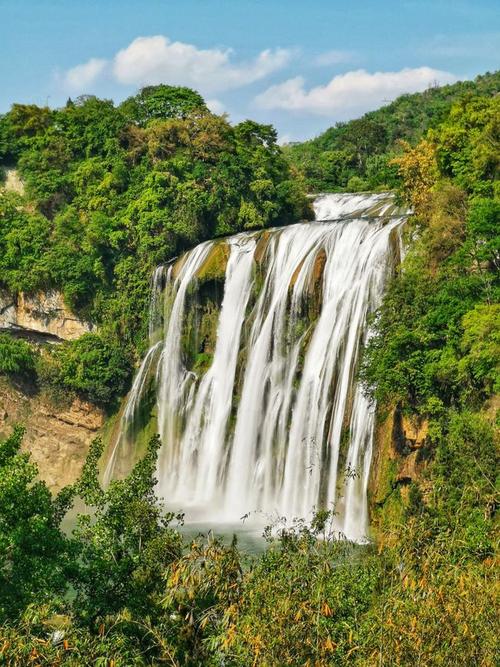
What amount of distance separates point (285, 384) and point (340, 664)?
1833 centimetres

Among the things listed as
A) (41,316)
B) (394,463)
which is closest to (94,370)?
(41,316)

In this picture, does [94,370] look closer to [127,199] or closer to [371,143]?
[127,199]

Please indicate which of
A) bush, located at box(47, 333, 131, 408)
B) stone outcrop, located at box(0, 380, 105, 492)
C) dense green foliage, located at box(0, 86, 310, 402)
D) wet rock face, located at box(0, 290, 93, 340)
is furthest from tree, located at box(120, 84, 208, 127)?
stone outcrop, located at box(0, 380, 105, 492)

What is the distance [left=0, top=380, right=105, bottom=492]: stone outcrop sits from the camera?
36.9 metres

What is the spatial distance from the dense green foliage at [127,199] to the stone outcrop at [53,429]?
1245 mm

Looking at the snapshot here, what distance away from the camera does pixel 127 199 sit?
38062mm

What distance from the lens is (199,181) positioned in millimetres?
37219

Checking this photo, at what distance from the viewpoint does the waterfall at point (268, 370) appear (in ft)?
83.8

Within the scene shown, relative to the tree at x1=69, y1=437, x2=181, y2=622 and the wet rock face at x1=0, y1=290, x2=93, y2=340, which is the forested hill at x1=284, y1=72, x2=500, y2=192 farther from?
the tree at x1=69, y1=437, x2=181, y2=622

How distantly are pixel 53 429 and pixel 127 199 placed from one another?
9809mm

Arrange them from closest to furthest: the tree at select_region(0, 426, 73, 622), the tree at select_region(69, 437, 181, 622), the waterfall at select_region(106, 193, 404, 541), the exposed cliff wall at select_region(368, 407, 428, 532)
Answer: the tree at select_region(0, 426, 73, 622), the tree at select_region(69, 437, 181, 622), the exposed cliff wall at select_region(368, 407, 428, 532), the waterfall at select_region(106, 193, 404, 541)

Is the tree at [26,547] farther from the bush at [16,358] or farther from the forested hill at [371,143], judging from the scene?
the forested hill at [371,143]

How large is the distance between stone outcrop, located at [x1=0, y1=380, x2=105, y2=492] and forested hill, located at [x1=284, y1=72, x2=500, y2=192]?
55.5 ft

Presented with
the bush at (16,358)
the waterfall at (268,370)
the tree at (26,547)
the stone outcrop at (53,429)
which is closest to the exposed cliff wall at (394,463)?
the waterfall at (268,370)
